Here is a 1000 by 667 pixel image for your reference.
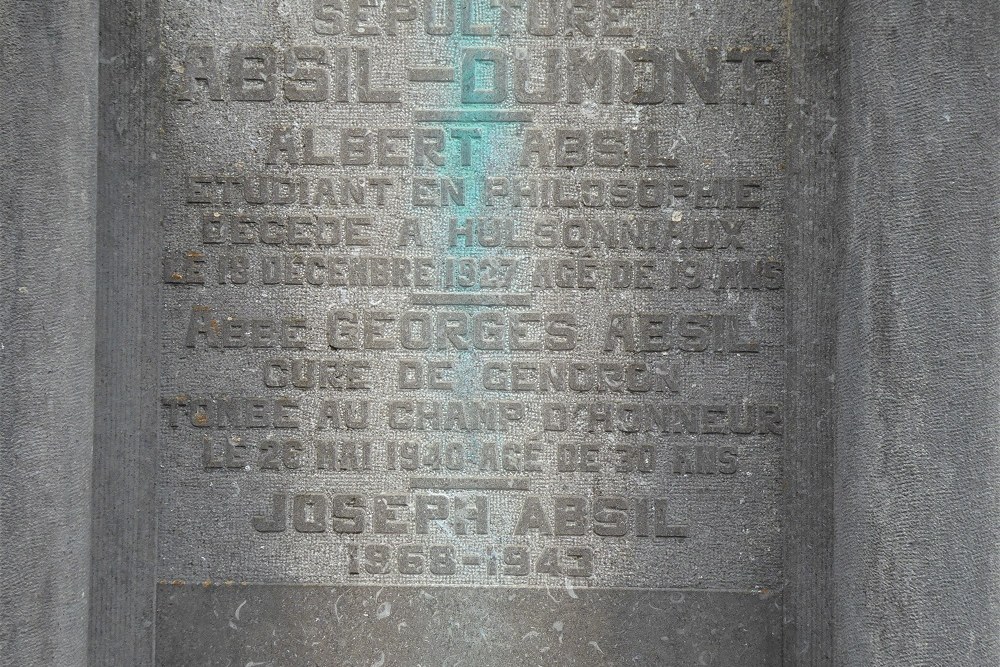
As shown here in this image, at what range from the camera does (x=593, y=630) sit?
2.58 m

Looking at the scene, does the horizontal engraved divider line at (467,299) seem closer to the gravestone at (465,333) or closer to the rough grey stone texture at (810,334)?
the gravestone at (465,333)

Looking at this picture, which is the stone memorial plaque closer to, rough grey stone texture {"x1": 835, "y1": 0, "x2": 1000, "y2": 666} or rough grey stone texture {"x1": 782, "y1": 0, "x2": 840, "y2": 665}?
rough grey stone texture {"x1": 782, "y1": 0, "x2": 840, "y2": 665}

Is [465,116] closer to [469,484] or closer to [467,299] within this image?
[467,299]

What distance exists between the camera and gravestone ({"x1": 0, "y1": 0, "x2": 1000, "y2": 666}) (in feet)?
8.49

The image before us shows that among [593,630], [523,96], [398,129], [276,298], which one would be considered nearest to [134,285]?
[276,298]

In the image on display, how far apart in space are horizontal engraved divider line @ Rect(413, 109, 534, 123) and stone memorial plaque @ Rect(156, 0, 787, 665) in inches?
0.5

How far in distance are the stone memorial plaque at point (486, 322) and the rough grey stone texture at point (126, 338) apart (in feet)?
0.22

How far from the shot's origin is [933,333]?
7.56 ft

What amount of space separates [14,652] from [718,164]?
2.50 meters

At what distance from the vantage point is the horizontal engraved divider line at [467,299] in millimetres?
2598

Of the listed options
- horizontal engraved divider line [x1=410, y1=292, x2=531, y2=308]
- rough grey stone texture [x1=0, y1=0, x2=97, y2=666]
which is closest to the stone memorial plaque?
horizontal engraved divider line [x1=410, y1=292, x2=531, y2=308]

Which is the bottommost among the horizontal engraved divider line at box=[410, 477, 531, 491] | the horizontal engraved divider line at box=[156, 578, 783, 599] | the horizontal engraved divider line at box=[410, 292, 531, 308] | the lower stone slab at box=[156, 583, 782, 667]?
the lower stone slab at box=[156, 583, 782, 667]

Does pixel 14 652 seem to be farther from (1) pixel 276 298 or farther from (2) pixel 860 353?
(2) pixel 860 353

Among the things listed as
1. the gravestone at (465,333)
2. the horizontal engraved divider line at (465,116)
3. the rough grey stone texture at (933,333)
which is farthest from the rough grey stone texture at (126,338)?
the rough grey stone texture at (933,333)
